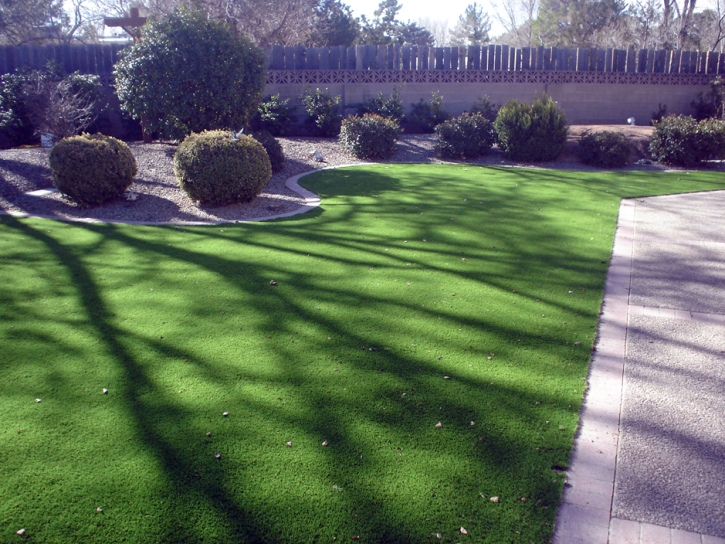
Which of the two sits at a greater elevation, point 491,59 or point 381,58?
point 491,59

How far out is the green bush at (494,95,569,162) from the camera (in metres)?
14.2

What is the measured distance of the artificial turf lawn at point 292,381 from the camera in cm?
306

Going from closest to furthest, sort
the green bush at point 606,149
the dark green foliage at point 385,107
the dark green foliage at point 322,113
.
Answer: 1. the green bush at point 606,149
2. the dark green foliage at point 322,113
3. the dark green foliage at point 385,107

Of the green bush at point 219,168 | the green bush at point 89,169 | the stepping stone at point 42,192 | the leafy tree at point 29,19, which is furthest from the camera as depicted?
the leafy tree at point 29,19

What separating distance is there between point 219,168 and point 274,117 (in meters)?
6.68

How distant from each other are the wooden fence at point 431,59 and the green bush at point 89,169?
7.32m

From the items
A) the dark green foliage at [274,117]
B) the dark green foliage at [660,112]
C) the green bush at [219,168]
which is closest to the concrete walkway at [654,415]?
the green bush at [219,168]

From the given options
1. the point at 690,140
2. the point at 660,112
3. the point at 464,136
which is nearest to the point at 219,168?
the point at 464,136

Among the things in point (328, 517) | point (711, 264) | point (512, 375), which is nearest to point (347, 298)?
point (512, 375)

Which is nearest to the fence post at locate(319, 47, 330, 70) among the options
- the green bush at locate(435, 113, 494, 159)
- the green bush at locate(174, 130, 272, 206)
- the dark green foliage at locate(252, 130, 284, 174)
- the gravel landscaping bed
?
the gravel landscaping bed

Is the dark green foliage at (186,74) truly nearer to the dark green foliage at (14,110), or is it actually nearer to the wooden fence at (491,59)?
the dark green foliage at (14,110)

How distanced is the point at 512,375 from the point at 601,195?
7578mm

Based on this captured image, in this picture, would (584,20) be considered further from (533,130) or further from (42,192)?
(42,192)

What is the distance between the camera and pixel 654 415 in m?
3.95
